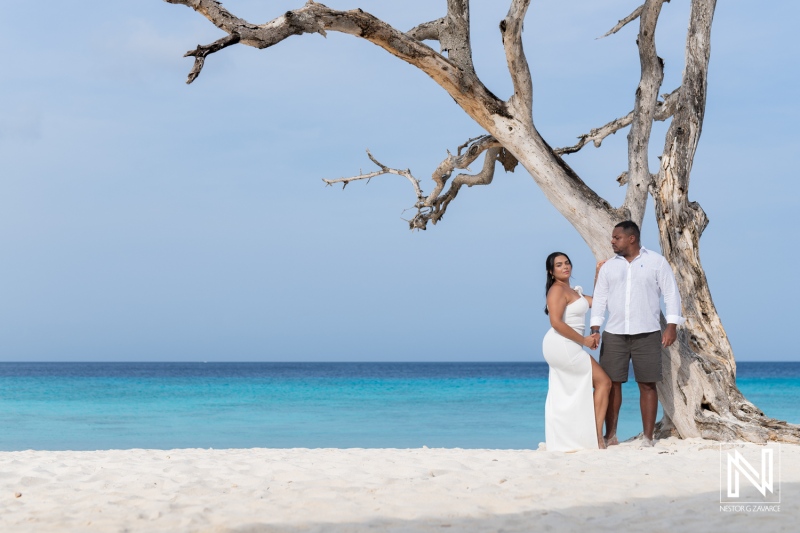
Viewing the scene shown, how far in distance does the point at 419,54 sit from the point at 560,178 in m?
1.50

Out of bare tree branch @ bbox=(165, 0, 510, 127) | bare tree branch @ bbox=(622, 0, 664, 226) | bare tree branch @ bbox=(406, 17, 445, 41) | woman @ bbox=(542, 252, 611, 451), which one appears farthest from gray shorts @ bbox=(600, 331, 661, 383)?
bare tree branch @ bbox=(406, 17, 445, 41)

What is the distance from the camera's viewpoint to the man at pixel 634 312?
609 centimetres

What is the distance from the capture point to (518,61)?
22.3 feet

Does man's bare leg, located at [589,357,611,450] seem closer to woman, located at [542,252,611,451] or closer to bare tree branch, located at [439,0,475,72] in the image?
woman, located at [542,252,611,451]

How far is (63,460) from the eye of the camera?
595 centimetres

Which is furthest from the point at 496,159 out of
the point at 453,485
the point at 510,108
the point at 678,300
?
the point at 453,485

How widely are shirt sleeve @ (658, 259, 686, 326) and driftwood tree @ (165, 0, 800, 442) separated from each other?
64cm

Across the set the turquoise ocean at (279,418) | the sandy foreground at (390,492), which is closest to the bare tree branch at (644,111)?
the sandy foreground at (390,492)

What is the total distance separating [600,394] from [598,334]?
1.41 ft

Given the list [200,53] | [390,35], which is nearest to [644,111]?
[390,35]

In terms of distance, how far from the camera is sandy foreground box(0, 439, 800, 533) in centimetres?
382

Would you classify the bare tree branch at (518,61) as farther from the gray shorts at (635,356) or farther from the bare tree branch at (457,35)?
the gray shorts at (635,356)

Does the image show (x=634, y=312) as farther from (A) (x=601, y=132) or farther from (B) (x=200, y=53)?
(B) (x=200, y=53)

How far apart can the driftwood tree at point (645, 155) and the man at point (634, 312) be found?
489 mm
